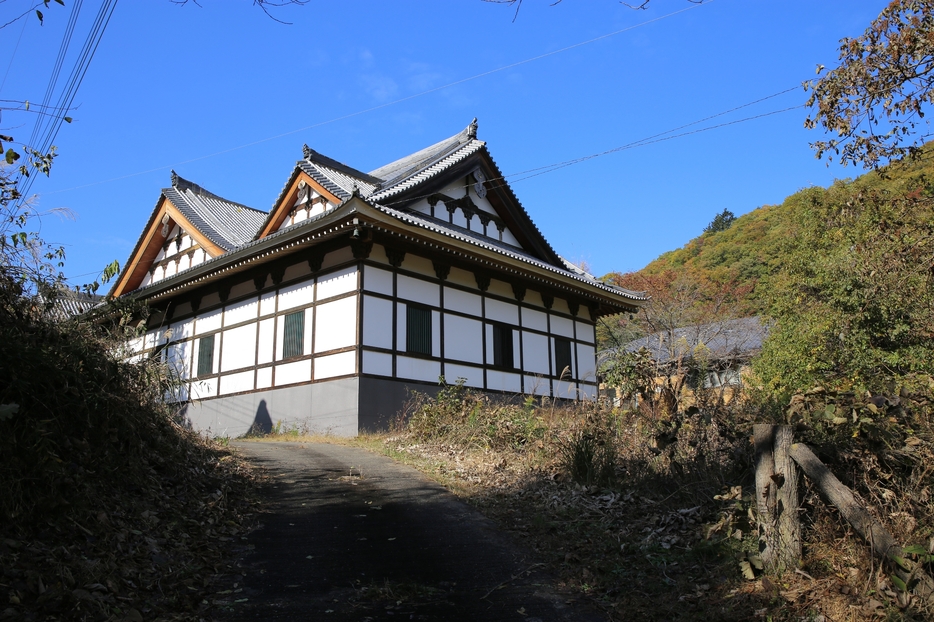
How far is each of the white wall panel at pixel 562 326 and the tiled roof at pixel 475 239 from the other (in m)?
1.39

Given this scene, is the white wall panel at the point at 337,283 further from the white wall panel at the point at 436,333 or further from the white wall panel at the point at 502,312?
the white wall panel at the point at 502,312

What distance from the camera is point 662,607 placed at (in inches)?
184

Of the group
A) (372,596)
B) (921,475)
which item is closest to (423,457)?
(372,596)

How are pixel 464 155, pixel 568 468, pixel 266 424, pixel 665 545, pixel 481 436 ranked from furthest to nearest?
pixel 464 155 → pixel 266 424 → pixel 481 436 → pixel 568 468 → pixel 665 545

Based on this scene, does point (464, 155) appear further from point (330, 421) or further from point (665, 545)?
point (665, 545)

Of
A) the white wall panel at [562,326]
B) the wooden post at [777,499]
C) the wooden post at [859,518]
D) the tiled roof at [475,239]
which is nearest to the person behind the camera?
the wooden post at [859,518]

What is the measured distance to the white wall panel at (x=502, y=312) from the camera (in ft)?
57.1

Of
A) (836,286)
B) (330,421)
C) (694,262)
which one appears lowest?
(330,421)

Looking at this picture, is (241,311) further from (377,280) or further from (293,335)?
(377,280)

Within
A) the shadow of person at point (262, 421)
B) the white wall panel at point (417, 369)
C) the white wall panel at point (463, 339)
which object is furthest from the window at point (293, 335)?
the white wall panel at point (463, 339)

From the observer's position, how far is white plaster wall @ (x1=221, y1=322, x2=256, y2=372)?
56.2 feet

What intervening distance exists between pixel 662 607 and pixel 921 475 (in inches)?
83.4

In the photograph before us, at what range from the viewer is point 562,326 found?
19719 mm

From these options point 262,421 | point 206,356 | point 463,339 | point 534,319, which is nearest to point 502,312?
point 534,319
